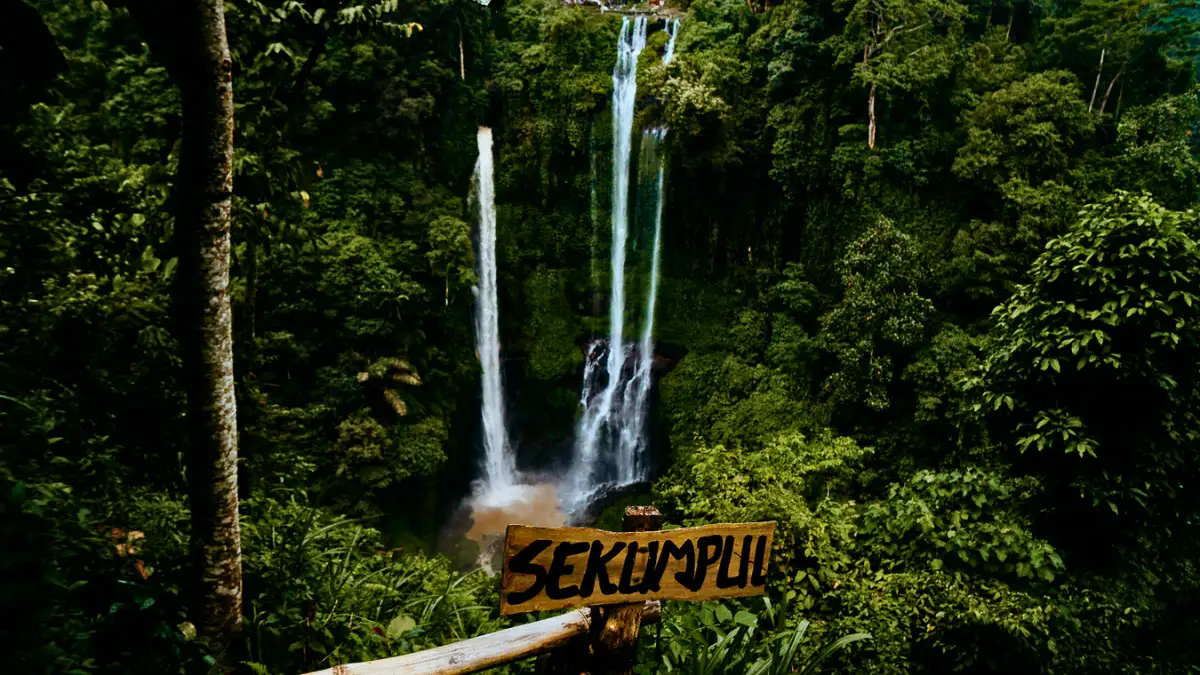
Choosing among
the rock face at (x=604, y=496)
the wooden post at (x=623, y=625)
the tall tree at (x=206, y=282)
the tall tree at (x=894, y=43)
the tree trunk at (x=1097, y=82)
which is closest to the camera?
the wooden post at (x=623, y=625)

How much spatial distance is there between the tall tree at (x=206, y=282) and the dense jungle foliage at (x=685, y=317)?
0.14m

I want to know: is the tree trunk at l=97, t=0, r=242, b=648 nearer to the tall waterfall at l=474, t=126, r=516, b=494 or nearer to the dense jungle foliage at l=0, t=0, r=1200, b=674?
the dense jungle foliage at l=0, t=0, r=1200, b=674

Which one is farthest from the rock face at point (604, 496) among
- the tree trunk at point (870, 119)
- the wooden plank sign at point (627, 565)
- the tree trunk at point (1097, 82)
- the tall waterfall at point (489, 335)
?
the tree trunk at point (1097, 82)

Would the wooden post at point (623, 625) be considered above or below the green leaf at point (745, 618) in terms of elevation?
above

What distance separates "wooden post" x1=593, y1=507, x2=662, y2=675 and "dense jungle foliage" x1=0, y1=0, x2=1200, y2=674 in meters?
0.68

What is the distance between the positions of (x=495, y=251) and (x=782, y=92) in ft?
22.3

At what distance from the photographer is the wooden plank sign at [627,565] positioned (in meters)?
1.80

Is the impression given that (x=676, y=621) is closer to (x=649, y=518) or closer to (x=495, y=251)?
(x=649, y=518)

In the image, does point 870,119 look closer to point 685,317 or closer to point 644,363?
A: point 685,317

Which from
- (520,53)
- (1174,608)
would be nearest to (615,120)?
(520,53)

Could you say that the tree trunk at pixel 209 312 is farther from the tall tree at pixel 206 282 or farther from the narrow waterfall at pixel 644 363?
the narrow waterfall at pixel 644 363

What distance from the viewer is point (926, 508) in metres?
3.67

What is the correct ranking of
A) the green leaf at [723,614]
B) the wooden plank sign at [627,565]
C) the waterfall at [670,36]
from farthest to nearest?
the waterfall at [670,36] < the green leaf at [723,614] < the wooden plank sign at [627,565]

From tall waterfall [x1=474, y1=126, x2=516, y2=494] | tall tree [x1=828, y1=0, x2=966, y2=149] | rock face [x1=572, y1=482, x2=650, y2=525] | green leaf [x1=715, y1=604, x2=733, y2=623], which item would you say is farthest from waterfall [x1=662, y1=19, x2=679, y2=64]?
green leaf [x1=715, y1=604, x2=733, y2=623]
